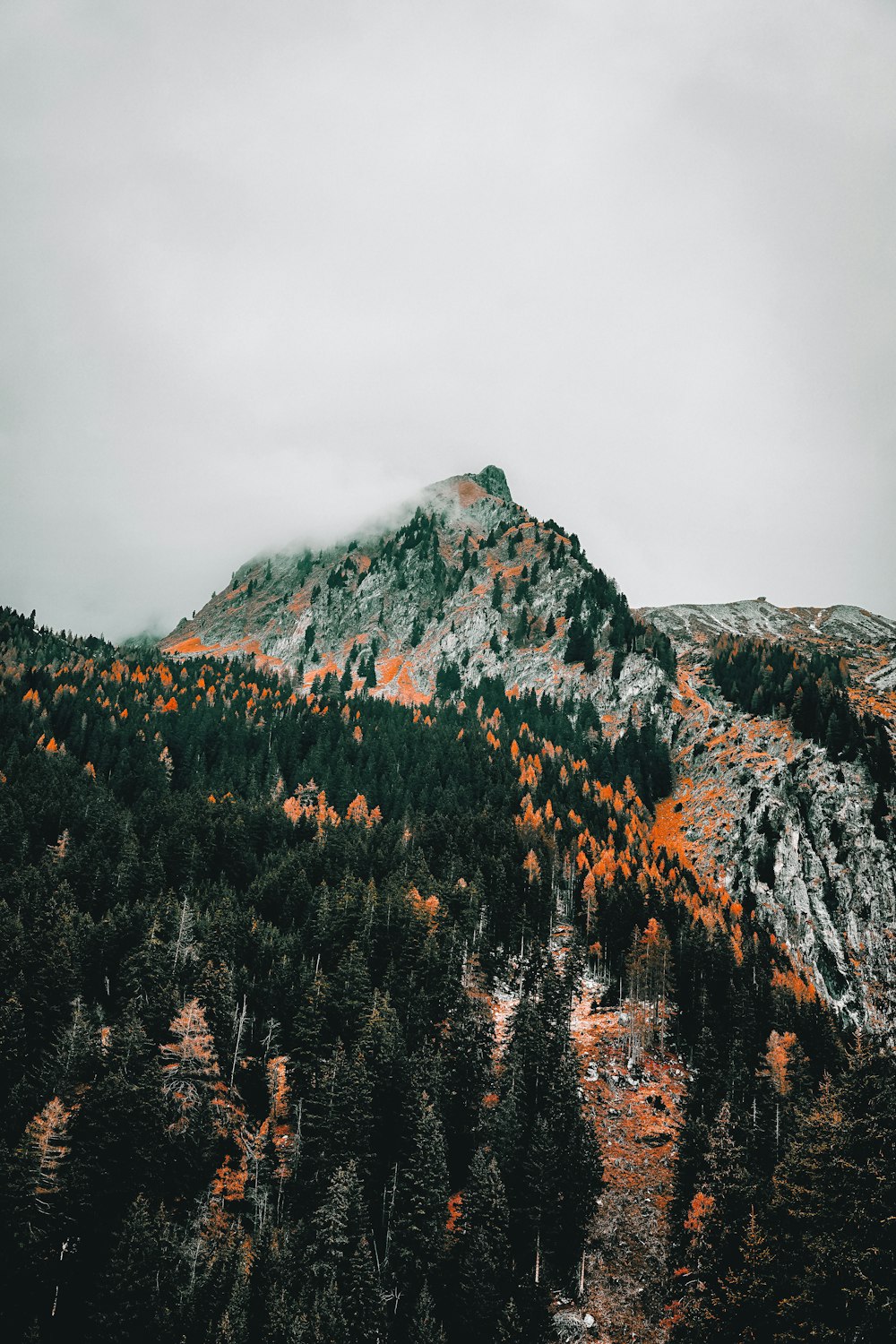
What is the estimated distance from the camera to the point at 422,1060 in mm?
53500

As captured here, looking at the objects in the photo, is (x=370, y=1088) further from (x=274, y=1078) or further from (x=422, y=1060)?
(x=274, y=1078)

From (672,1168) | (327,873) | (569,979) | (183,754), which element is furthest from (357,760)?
(672,1168)

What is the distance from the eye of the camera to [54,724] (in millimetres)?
127250

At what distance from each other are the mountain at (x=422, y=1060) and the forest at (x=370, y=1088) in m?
0.24

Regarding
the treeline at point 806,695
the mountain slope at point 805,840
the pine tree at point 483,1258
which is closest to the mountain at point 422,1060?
the pine tree at point 483,1258

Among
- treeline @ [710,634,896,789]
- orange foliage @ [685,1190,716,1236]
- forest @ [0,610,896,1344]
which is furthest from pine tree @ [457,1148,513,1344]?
treeline @ [710,634,896,789]

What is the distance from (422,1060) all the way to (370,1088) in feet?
14.8

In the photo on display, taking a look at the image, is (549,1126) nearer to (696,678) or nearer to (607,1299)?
(607,1299)

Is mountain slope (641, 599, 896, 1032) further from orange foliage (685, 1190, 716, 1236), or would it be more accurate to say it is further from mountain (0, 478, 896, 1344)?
orange foliage (685, 1190, 716, 1236)

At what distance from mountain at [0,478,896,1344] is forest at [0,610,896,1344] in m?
0.24

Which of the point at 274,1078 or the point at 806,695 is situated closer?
the point at 274,1078

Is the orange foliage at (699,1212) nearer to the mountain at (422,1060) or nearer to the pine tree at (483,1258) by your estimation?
the mountain at (422,1060)

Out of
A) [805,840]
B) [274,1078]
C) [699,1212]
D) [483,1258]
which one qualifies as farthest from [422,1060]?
[805,840]

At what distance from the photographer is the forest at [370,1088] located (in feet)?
118
